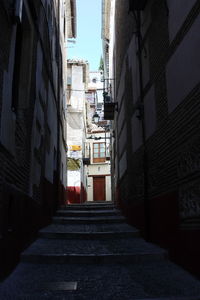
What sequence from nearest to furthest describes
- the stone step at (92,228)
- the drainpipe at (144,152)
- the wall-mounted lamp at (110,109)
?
the drainpipe at (144,152) → the stone step at (92,228) → the wall-mounted lamp at (110,109)

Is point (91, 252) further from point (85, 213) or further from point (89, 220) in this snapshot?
point (85, 213)

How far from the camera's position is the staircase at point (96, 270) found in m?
2.86

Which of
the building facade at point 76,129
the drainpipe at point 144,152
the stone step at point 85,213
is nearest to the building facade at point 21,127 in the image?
the stone step at point 85,213

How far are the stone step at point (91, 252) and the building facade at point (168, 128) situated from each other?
28 cm

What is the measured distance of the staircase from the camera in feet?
9.39

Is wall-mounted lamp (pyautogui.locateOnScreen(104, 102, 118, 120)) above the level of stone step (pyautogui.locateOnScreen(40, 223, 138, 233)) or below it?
above

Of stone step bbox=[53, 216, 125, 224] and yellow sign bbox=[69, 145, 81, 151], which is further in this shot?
yellow sign bbox=[69, 145, 81, 151]

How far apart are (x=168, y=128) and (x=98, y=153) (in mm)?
21504

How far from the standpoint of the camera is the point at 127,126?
7566 mm

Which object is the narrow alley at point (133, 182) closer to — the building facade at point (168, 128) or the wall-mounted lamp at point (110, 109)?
the building facade at point (168, 128)

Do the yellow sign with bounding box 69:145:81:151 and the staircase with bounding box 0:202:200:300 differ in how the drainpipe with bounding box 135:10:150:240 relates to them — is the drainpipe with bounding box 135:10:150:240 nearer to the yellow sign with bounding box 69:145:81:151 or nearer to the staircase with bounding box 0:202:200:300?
the staircase with bounding box 0:202:200:300

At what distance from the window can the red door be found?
1.52m

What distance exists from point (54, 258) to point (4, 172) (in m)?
1.58

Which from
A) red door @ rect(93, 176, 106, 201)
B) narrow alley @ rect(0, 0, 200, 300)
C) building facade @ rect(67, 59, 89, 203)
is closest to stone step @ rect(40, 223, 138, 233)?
narrow alley @ rect(0, 0, 200, 300)
